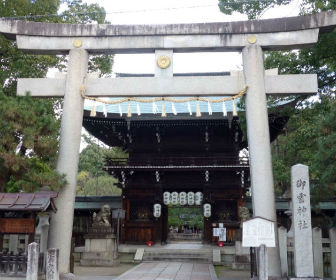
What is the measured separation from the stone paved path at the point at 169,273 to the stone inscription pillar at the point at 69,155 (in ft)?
9.12

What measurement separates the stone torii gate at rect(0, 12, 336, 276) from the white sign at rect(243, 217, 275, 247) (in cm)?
194

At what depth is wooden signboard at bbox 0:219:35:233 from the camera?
Answer: 28.5ft

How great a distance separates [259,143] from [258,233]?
270 centimetres

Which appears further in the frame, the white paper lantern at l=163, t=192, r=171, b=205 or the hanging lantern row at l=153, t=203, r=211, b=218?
the white paper lantern at l=163, t=192, r=171, b=205

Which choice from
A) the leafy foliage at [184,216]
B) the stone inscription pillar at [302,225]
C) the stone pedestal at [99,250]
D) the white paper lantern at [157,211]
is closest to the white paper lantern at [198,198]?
the white paper lantern at [157,211]

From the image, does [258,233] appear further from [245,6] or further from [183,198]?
[183,198]

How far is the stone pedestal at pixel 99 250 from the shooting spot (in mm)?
15289

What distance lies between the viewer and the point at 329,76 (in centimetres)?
1152

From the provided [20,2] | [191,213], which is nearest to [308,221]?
[20,2]

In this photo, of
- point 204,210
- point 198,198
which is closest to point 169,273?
point 204,210

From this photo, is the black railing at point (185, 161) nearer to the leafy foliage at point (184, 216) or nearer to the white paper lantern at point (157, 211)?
the white paper lantern at point (157, 211)

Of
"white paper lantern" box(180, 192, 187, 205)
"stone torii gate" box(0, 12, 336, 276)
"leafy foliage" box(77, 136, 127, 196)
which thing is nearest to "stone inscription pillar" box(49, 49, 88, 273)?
"stone torii gate" box(0, 12, 336, 276)

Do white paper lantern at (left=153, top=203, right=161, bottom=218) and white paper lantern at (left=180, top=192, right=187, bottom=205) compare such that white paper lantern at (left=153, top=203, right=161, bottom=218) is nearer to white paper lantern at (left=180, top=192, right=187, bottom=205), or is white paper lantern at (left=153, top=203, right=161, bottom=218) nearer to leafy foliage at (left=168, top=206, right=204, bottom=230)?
white paper lantern at (left=180, top=192, right=187, bottom=205)

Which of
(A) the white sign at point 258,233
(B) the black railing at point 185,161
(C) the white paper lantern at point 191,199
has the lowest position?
(A) the white sign at point 258,233
